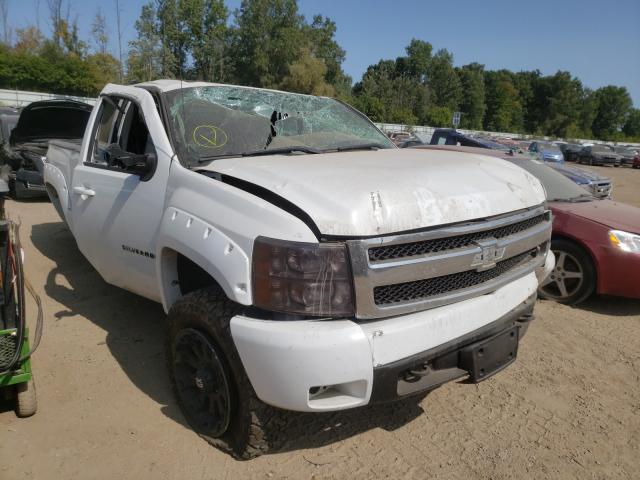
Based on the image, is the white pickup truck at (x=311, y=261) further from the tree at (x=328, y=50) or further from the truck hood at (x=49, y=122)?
the tree at (x=328, y=50)

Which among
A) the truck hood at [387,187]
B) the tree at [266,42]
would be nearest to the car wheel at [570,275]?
the truck hood at [387,187]

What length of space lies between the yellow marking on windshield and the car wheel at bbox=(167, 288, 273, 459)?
99cm

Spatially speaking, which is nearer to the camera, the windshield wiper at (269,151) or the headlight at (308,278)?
the headlight at (308,278)

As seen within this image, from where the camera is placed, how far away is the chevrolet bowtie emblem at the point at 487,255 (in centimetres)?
241

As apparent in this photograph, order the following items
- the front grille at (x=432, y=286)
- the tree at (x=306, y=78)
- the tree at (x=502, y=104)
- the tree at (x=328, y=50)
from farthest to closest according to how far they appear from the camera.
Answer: the tree at (x=502, y=104), the tree at (x=328, y=50), the tree at (x=306, y=78), the front grille at (x=432, y=286)

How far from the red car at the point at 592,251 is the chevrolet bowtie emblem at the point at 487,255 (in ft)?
8.46

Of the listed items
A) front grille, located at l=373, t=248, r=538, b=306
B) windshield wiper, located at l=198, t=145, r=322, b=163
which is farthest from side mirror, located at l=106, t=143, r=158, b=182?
front grille, located at l=373, t=248, r=538, b=306

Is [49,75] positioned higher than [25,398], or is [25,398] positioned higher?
[49,75]

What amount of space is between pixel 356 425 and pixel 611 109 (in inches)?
5072

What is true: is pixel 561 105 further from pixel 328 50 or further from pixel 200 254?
pixel 200 254

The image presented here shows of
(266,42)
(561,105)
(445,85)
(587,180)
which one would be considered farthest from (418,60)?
(587,180)

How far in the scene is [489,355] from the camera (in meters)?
2.47

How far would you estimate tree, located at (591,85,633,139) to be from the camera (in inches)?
4350

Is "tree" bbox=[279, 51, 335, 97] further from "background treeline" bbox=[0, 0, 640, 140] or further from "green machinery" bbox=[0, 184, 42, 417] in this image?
"green machinery" bbox=[0, 184, 42, 417]
